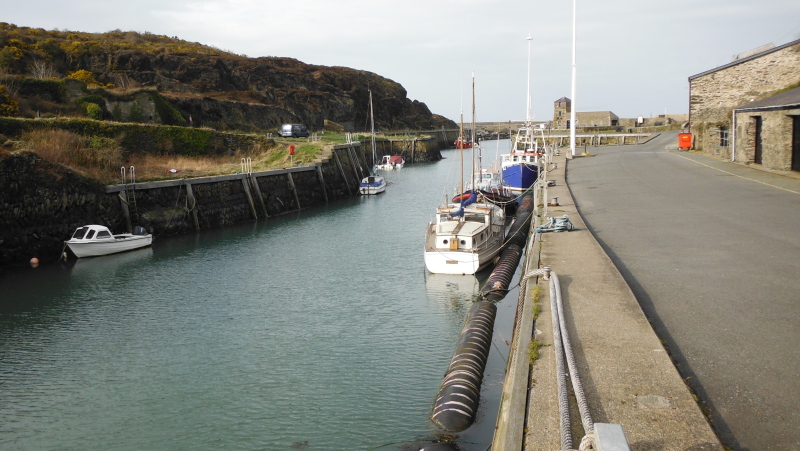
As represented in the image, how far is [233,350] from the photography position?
16281mm

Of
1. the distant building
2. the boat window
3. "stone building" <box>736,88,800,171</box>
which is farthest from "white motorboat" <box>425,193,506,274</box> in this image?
the distant building

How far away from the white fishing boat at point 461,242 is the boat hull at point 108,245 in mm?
15228

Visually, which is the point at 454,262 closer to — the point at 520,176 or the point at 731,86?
the point at 520,176

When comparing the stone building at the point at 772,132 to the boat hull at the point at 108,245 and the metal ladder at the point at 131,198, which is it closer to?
the boat hull at the point at 108,245

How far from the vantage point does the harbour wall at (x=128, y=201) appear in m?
26.8

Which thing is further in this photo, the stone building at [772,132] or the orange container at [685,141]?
the orange container at [685,141]

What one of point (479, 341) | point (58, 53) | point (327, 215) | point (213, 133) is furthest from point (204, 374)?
point (58, 53)

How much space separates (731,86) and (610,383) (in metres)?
42.1

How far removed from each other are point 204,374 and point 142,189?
2217cm

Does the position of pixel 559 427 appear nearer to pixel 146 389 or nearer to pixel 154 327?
pixel 146 389

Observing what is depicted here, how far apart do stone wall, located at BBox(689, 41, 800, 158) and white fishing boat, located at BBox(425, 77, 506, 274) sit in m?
21.0

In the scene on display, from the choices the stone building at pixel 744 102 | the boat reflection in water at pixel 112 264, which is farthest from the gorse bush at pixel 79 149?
the stone building at pixel 744 102

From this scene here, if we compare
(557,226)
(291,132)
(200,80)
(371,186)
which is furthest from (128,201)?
(200,80)

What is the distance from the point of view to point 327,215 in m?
43.4
